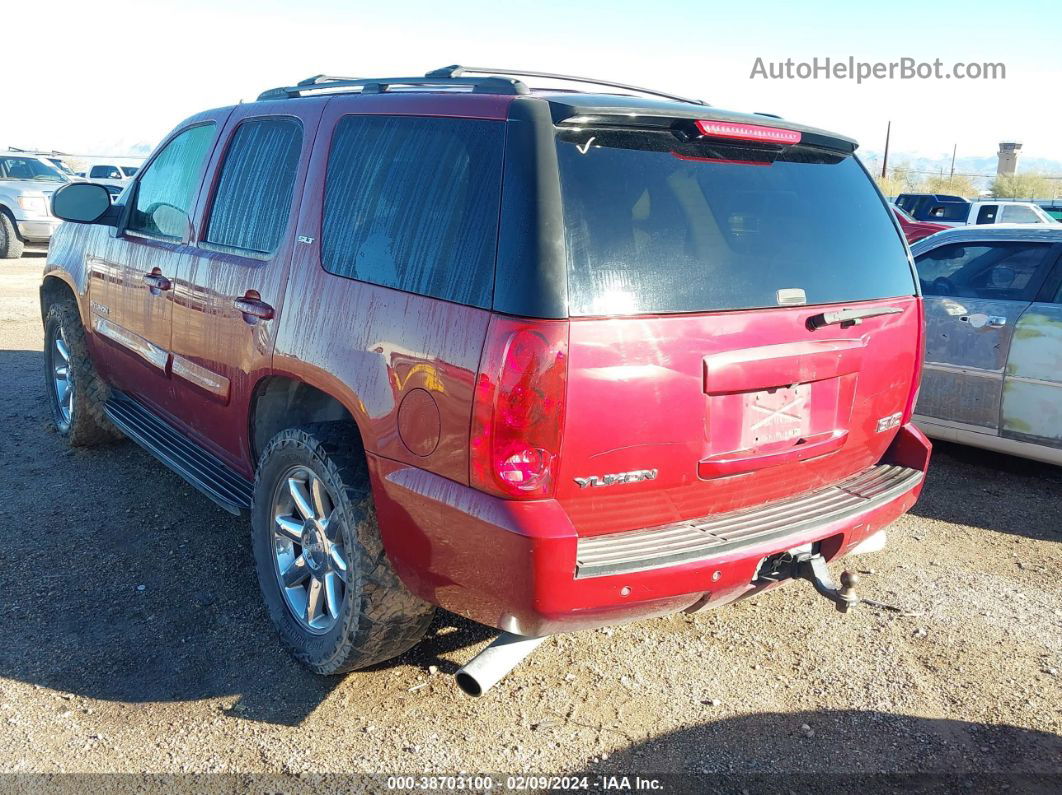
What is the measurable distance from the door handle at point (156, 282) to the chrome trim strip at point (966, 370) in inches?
171

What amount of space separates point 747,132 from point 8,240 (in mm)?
→ 16538

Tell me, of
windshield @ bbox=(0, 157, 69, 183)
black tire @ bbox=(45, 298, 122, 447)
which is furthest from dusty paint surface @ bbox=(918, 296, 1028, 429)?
windshield @ bbox=(0, 157, 69, 183)

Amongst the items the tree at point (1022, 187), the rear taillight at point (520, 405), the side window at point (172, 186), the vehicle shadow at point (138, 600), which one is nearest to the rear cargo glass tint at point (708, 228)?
the rear taillight at point (520, 405)

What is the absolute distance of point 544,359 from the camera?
7.80ft

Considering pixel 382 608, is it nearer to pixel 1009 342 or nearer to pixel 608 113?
pixel 608 113

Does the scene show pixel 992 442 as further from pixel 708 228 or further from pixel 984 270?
pixel 708 228

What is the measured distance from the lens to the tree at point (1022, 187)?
42.3 m

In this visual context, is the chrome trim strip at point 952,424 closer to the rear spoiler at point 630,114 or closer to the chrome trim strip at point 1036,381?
the chrome trim strip at point 1036,381

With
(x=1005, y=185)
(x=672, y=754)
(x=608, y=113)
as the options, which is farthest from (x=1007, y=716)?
(x=1005, y=185)

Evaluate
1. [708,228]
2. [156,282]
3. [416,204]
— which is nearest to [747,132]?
[708,228]

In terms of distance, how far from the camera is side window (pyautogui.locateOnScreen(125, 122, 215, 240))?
4176mm

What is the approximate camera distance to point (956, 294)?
564cm

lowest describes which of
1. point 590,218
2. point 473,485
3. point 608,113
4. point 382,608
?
point 382,608

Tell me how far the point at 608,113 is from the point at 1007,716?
2.43 metres
